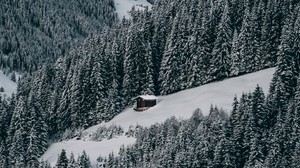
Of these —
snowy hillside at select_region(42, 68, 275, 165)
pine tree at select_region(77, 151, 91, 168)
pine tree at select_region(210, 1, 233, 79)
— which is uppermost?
pine tree at select_region(210, 1, 233, 79)

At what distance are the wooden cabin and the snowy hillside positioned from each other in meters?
0.94

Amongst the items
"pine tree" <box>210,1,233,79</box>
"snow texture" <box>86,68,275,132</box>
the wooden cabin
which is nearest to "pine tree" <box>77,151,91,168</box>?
"snow texture" <box>86,68,275,132</box>

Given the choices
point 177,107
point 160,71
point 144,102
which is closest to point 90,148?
point 144,102

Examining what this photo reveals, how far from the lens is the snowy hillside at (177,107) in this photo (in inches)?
4382

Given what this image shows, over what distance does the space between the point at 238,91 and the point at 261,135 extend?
1971 centimetres

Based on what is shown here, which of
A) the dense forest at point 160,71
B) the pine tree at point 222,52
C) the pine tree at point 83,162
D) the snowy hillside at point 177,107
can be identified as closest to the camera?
the pine tree at point 83,162

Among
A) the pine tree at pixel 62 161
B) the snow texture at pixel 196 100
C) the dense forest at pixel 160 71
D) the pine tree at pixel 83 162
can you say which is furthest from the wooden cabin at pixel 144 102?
the pine tree at pixel 83 162

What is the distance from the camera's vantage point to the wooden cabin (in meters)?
123

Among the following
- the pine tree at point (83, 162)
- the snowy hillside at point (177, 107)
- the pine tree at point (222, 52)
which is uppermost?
the pine tree at point (222, 52)

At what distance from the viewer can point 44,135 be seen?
123m

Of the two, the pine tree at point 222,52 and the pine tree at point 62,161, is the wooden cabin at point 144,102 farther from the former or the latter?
the pine tree at point 62,161

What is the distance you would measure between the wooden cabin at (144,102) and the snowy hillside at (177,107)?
94 centimetres

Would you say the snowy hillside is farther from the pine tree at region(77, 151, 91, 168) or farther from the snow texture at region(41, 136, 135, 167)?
the pine tree at region(77, 151, 91, 168)

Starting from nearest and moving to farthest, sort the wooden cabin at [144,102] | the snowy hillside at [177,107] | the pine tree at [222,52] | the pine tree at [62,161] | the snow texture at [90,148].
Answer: the pine tree at [62,161], the snow texture at [90,148], the snowy hillside at [177,107], the wooden cabin at [144,102], the pine tree at [222,52]
